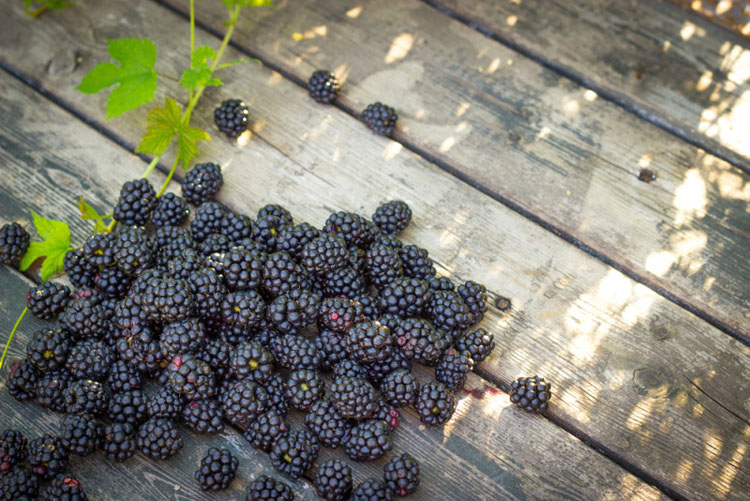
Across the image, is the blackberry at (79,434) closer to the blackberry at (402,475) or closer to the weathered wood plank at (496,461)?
the weathered wood plank at (496,461)

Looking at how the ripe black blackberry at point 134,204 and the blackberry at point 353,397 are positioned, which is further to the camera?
the ripe black blackberry at point 134,204

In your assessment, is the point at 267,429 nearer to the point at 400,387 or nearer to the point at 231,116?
the point at 400,387

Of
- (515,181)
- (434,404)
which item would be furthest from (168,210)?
(515,181)

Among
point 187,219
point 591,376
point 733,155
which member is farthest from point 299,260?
point 733,155

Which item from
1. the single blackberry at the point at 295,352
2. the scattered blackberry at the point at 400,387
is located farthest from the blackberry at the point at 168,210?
the scattered blackberry at the point at 400,387

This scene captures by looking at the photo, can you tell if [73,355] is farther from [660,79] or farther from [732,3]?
[732,3]

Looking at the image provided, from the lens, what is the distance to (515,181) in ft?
9.50

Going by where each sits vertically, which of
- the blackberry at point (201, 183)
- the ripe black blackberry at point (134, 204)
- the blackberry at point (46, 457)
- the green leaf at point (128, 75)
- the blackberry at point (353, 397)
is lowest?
the blackberry at point (46, 457)

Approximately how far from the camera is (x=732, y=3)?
328 centimetres

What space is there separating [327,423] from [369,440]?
166 mm

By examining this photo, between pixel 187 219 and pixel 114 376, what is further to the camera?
pixel 187 219

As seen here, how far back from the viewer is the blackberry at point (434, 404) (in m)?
2.23

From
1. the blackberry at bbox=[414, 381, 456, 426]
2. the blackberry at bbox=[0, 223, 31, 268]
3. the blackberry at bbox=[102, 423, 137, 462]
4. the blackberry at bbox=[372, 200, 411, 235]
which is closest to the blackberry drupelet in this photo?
the blackberry at bbox=[102, 423, 137, 462]

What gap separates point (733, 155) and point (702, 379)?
3.93ft
